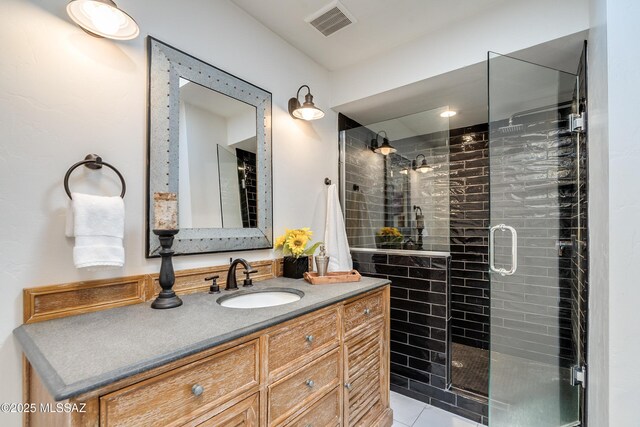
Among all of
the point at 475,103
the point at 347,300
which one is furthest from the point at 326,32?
A: the point at 347,300

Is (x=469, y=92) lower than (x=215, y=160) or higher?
higher

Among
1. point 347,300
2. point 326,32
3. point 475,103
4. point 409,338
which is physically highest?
point 326,32

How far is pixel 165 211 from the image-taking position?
1.24m

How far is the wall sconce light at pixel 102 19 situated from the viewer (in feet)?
3.70

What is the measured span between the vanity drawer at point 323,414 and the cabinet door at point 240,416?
0.76 ft

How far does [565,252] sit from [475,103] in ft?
4.29

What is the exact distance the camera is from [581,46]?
64.2 inches

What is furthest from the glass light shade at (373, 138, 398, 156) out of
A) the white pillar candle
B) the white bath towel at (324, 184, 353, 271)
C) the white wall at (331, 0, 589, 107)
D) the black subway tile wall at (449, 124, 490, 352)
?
the white pillar candle

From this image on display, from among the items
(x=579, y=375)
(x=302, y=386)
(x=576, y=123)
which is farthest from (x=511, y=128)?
(x=302, y=386)

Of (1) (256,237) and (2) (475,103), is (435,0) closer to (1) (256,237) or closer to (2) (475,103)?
(2) (475,103)

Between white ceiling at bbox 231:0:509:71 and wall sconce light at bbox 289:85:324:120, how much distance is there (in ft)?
1.16

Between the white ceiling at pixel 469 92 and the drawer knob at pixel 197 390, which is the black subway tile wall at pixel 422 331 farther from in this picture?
the drawer knob at pixel 197 390

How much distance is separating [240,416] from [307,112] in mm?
1737

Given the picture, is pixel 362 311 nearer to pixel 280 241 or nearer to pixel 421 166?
pixel 280 241
